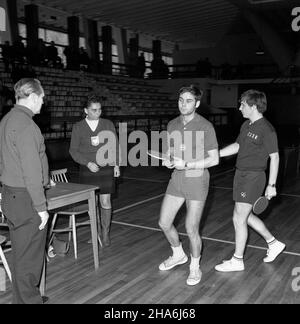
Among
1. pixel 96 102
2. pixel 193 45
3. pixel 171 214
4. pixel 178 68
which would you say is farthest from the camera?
pixel 193 45

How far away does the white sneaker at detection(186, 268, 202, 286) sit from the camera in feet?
10.4

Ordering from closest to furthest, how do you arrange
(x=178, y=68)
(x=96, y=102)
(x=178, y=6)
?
(x=96, y=102) → (x=178, y=6) → (x=178, y=68)

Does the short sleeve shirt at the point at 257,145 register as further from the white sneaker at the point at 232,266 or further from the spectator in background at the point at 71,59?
the spectator in background at the point at 71,59

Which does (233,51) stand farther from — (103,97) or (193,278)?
(193,278)

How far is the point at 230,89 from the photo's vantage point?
20.3 m

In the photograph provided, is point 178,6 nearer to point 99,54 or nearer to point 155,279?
point 99,54

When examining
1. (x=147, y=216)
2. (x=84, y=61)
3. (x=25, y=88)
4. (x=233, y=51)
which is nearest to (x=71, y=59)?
(x=84, y=61)

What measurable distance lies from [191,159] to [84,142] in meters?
1.26

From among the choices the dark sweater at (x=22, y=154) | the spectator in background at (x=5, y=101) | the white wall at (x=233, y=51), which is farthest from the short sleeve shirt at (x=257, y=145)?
the white wall at (x=233, y=51)

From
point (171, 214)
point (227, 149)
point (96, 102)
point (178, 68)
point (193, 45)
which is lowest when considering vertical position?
point (171, 214)

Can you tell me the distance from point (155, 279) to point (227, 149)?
49.7 inches
